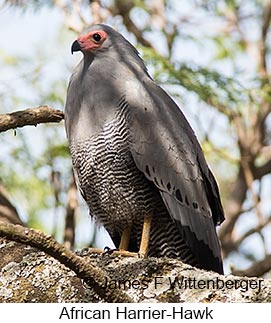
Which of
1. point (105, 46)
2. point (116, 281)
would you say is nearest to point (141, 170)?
point (105, 46)

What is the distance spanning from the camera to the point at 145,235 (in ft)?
18.8

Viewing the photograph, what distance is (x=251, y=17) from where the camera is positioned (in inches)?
440

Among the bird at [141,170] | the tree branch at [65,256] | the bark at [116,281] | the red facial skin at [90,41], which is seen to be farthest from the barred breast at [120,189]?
the tree branch at [65,256]

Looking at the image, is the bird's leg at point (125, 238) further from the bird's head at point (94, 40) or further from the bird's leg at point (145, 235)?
the bird's head at point (94, 40)

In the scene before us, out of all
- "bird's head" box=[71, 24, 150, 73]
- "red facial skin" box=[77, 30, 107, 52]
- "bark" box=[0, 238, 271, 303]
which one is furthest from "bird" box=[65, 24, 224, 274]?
"bark" box=[0, 238, 271, 303]

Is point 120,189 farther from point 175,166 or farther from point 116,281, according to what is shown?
point 116,281

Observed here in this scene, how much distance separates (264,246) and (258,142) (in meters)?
1.69

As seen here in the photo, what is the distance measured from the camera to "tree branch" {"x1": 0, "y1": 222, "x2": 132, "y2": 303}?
3496mm

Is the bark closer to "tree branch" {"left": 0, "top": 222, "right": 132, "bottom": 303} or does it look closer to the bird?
"tree branch" {"left": 0, "top": 222, "right": 132, "bottom": 303}

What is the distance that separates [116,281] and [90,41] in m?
2.77

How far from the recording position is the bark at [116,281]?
12.3 ft

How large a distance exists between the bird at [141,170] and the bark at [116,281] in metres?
1.37

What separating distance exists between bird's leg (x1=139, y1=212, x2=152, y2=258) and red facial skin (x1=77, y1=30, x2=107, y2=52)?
1.39 m

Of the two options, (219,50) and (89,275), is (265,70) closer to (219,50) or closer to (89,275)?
(219,50)
